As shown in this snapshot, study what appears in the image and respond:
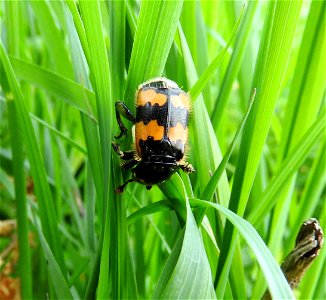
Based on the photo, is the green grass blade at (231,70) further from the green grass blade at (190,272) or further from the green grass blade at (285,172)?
the green grass blade at (190,272)

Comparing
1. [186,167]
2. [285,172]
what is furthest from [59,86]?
[285,172]

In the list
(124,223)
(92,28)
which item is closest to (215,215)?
(124,223)

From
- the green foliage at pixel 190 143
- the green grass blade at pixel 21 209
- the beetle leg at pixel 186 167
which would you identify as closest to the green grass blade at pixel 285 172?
the green foliage at pixel 190 143

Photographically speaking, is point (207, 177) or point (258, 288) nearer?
point (207, 177)

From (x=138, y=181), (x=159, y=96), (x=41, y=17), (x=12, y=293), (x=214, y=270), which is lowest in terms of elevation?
(x=12, y=293)

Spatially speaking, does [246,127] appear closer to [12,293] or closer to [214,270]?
[214,270]

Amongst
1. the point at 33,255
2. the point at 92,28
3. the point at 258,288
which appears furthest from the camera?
the point at 33,255

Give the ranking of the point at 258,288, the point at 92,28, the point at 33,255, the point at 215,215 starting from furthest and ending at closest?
1. the point at 33,255
2. the point at 258,288
3. the point at 215,215
4. the point at 92,28

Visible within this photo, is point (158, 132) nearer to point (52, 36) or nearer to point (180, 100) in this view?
point (180, 100)
